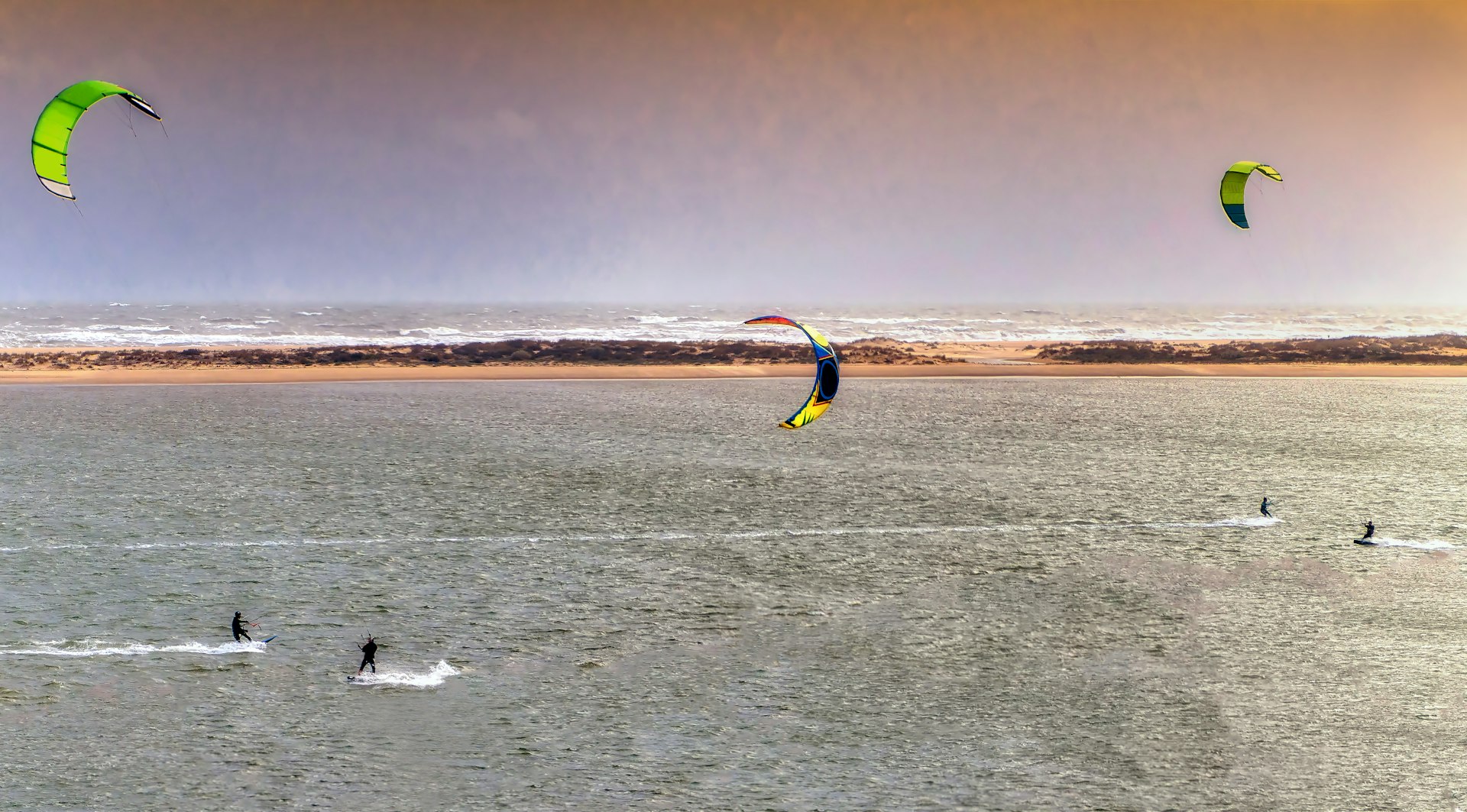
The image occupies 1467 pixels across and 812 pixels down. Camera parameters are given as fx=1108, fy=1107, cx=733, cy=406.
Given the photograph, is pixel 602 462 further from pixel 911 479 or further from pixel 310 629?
pixel 310 629

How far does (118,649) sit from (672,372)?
3784cm

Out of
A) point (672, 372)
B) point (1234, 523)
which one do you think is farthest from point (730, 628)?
point (672, 372)

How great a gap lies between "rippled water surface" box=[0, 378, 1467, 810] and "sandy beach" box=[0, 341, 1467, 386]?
18.6 m

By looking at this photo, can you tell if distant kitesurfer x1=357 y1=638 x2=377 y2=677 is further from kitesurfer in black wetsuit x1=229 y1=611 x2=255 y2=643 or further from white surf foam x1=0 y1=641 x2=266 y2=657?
kitesurfer in black wetsuit x1=229 y1=611 x2=255 y2=643

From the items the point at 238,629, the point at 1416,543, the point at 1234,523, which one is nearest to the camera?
the point at 238,629

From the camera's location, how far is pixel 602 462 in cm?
2545

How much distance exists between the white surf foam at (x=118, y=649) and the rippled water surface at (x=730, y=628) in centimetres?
5

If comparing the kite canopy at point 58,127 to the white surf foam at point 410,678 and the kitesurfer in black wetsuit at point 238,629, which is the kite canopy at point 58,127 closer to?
the kitesurfer in black wetsuit at point 238,629

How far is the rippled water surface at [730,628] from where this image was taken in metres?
9.76

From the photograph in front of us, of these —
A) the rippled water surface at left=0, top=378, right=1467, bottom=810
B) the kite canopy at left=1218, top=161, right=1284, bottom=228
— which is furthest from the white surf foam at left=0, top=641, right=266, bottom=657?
the kite canopy at left=1218, top=161, right=1284, bottom=228

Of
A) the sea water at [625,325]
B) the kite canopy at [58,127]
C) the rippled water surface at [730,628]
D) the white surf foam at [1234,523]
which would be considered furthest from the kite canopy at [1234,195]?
the sea water at [625,325]

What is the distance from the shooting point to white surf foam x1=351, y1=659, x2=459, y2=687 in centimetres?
1156

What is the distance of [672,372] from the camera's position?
49.8 m

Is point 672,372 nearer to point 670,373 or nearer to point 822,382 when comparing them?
point 670,373
